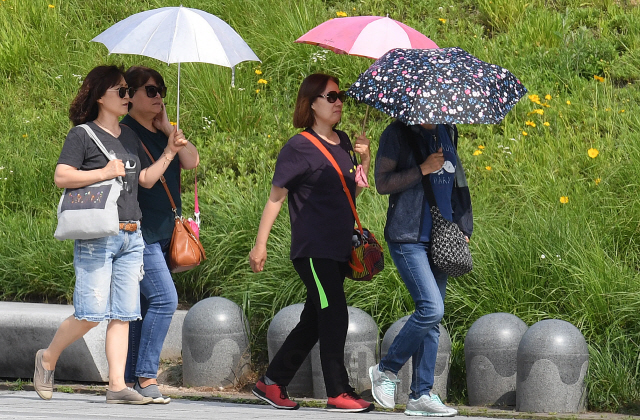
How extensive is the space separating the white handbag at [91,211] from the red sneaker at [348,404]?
56.4 inches

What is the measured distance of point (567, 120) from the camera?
820 centimetres

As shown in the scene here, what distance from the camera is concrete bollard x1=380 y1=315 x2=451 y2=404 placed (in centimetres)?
548

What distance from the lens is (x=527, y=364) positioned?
520 cm

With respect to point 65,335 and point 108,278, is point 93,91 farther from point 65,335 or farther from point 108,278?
point 65,335

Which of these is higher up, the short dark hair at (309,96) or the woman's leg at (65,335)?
the short dark hair at (309,96)

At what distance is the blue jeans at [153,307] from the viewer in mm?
5129

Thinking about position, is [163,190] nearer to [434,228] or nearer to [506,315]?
[434,228]

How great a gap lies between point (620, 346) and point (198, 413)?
99.3 inches

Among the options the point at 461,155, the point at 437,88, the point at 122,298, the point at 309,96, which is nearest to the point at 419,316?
the point at 437,88

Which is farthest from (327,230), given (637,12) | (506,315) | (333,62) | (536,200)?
(637,12)

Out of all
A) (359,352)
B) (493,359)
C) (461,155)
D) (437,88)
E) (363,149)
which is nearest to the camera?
(437,88)

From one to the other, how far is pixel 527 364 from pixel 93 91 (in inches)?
110

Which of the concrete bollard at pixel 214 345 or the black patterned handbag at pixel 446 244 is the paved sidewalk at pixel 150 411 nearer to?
the concrete bollard at pixel 214 345

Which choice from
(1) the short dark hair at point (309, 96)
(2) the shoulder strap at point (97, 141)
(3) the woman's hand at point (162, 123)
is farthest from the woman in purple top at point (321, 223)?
(2) the shoulder strap at point (97, 141)
